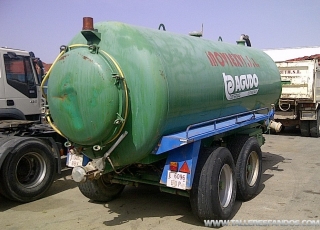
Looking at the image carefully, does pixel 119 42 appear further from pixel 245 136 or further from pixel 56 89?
pixel 245 136

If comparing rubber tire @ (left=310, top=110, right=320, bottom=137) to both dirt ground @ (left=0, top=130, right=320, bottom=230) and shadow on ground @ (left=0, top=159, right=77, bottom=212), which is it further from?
shadow on ground @ (left=0, top=159, right=77, bottom=212)

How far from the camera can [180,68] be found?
14.1 ft

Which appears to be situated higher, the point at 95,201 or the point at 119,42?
the point at 119,42

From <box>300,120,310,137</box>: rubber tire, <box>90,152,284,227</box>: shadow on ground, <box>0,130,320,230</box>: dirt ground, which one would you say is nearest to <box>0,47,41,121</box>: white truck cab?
<box>0,130,320,230</box>: dirt ground

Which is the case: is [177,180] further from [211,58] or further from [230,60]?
[230,60]

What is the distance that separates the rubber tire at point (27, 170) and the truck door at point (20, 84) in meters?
1.78

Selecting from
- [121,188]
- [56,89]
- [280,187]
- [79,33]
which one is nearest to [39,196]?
[121,188]

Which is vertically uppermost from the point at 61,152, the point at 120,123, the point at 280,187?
the point at 120,123

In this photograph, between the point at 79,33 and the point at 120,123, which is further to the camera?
the point at 79,33

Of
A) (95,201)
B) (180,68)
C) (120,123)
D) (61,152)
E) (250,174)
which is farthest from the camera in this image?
(61,152)

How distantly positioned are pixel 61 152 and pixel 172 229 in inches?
114

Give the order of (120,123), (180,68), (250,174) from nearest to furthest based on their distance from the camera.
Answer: (120,123) < (180,68) < (250,174)

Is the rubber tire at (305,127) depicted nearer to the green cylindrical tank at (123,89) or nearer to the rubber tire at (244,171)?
the rubber tire at (244,171)

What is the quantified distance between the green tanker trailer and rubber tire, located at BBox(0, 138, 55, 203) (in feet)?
3.88
